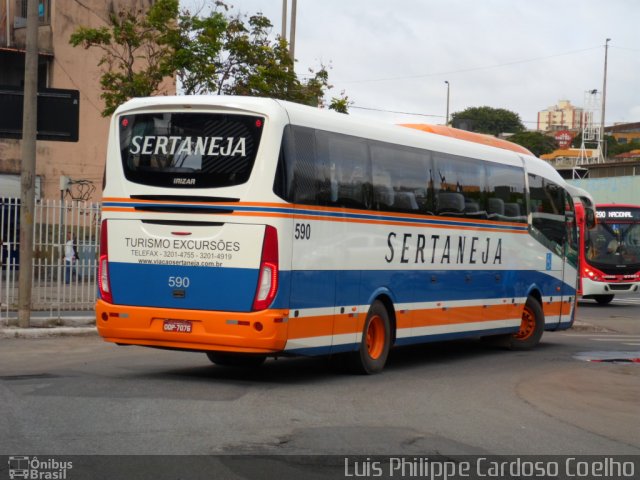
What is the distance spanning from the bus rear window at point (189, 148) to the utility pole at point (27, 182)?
6548mm

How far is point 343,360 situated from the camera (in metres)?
14.0

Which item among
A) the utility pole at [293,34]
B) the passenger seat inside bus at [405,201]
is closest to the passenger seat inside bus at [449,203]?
the passenger seat inside bus at [405,201]

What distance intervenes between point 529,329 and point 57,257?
9.07 metres

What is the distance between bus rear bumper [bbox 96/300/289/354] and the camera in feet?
38.9

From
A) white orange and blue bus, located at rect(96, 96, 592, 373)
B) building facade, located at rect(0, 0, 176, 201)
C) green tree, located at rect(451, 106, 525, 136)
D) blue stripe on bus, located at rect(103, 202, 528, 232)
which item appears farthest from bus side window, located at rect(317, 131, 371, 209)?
green tree, located at rect(451, 106, 525, 136)

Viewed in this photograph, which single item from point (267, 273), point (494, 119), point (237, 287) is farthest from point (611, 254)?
point (494, 119)

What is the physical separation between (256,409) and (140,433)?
181cm

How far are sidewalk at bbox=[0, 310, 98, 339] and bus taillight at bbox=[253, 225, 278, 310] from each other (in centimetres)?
762

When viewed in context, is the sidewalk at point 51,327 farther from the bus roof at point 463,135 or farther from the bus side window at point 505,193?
the bus side window at point 505,193

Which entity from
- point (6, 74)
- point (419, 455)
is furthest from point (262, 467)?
point (6, 74)

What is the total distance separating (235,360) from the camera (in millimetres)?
14500

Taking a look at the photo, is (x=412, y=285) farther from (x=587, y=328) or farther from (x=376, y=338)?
(x=587, y=328)

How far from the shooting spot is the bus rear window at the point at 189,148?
12.1m

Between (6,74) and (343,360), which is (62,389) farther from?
(6,74)
